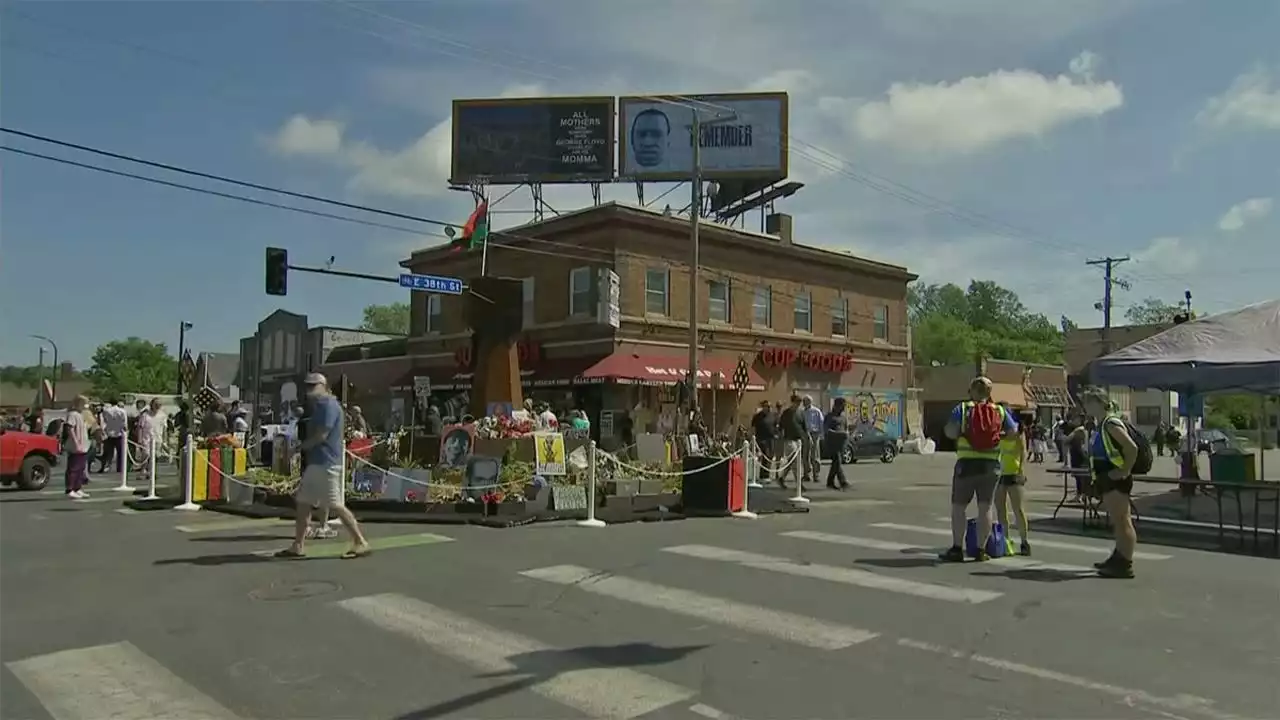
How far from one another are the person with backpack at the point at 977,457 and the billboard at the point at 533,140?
93.7 feet

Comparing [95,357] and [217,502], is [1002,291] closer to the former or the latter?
[217,502]

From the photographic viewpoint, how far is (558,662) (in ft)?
19.5

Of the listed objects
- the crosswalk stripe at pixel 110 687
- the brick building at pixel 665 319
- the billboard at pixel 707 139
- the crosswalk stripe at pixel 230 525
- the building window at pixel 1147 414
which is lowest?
the crosswalk stripe at pixel 110 687

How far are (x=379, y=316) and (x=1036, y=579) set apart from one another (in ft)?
319

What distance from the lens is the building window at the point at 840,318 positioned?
126ft

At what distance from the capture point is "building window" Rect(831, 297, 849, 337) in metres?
38.4

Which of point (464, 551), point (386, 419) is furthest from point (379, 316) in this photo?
point (464, 551)

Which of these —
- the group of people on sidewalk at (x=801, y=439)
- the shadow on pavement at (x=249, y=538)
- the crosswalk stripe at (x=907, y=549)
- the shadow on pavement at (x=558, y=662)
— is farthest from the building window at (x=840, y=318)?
the shadow on pavement at (x=558, y=662)

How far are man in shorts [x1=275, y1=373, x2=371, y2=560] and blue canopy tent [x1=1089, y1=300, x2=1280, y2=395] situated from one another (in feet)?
34.2

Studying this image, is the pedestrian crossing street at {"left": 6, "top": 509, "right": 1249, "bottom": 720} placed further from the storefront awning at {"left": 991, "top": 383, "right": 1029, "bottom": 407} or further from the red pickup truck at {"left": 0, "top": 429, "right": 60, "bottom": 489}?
the storefront awning at {"left": 991, "top": 383, "right": 1029, "bottom": 407}

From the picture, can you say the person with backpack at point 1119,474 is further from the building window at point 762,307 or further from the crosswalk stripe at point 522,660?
the building window at point 762,307

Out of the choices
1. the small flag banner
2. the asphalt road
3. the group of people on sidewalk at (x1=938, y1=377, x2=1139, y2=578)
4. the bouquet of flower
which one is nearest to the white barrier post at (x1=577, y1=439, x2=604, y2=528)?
the asphalt road

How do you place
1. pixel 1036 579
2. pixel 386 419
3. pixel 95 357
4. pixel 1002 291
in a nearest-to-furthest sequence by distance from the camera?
pixel 1036 579 < pixel 386 419 < pixel 1002 291 < pixel 95 357

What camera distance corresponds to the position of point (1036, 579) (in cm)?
866
